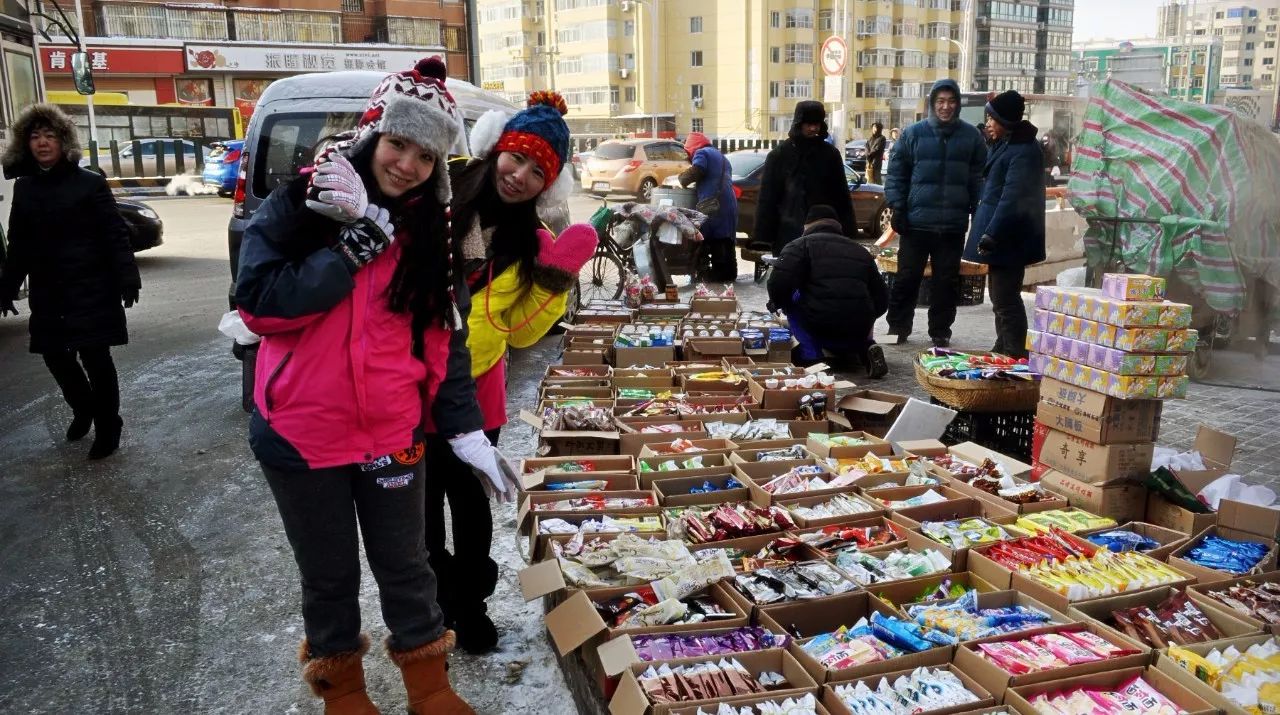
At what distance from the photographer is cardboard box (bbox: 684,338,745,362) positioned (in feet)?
20.0

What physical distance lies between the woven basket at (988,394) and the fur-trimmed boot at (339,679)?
3517 millimetres

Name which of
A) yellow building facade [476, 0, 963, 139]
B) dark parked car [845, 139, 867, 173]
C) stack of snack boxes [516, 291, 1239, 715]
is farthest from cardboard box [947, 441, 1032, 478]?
yellow building facade [476, 0, 963, 139]

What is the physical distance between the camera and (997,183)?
6895mm

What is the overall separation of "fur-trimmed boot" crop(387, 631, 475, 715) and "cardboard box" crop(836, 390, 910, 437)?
118 inches

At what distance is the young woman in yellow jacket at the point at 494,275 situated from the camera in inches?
110

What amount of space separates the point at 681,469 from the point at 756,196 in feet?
38.3

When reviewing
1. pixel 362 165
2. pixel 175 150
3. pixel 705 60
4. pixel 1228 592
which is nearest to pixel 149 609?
A: pixel 362 165

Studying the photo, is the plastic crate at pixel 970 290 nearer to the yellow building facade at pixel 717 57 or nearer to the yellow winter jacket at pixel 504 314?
the yellow winter jacket at pixel 504 314

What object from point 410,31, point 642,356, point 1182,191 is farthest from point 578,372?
point 410,31

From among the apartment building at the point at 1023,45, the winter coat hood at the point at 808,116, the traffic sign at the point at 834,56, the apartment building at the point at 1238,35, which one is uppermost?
the apartment building at the point at 1023,45

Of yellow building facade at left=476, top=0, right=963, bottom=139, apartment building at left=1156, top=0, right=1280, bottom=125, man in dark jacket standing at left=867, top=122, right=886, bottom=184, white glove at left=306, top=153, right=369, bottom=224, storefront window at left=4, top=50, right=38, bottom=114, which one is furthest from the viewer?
yellow building facade at left=476, top=0, right=963, bottom=139

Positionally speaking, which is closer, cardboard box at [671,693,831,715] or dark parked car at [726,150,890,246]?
cardboard box at [671,693,831,715]

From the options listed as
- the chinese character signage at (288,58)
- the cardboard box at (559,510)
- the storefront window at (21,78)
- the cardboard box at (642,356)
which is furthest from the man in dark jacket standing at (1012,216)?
the chinese character signage at (288,58)

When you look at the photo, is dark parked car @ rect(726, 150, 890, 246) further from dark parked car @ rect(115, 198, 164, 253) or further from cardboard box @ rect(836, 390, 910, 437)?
cardboard box @ rect(836, 390, 910, 437)
